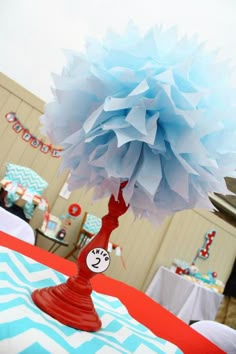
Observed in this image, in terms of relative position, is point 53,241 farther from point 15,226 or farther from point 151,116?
point 151,116

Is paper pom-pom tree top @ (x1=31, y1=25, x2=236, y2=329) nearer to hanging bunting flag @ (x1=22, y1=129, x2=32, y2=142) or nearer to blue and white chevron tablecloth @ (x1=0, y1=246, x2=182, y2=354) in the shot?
blue and white chevron tablecloth @ (x1=0, y1=246, x2=182, y2=354)

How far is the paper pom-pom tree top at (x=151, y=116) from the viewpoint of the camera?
0.43 meters

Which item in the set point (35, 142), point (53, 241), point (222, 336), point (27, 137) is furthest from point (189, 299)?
point (222, 336)

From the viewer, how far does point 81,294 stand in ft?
1.62

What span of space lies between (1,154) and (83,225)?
132cm

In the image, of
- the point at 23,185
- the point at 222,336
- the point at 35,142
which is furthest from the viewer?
the point at 35,142

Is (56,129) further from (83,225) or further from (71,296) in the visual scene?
(83,225)

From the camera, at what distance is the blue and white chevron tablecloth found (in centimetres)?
33

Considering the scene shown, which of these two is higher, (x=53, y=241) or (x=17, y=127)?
(x=17, y=127)

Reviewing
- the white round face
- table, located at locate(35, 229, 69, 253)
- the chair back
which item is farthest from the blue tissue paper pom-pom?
table, located at locate(35, 229, 69, 253)

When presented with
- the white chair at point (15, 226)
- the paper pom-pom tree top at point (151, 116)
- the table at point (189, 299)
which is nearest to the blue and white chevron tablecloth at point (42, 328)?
the paper pom-pom tree top at point (151, 116)

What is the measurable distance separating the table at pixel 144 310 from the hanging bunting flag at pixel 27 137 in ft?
9.38

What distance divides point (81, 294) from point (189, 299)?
375 centimetres

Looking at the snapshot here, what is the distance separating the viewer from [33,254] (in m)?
0.78
